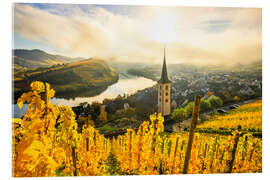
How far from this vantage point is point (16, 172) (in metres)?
1.48

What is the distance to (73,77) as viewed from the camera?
2953mm

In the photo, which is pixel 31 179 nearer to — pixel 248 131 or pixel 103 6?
pixel 103 6

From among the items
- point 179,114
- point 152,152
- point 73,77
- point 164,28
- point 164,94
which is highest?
point 164,28

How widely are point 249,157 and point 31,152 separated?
2.96 m

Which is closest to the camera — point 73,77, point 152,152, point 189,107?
point 152,152

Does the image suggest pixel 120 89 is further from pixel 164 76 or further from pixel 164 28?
pixel 164 28

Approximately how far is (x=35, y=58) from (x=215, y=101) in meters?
2.80

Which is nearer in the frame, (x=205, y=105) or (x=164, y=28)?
(x=164, y=28)

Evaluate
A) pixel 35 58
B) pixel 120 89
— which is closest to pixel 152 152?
pixel 120 89

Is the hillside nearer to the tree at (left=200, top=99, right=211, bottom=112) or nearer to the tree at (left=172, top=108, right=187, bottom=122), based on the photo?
the tree at (left=172, top=108, right=187, bottom=122)

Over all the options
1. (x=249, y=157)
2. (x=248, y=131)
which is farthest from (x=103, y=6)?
(x=249, y=157)

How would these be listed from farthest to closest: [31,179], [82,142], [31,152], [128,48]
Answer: [128,48] < [82,142] < [31,179] < [31,152]

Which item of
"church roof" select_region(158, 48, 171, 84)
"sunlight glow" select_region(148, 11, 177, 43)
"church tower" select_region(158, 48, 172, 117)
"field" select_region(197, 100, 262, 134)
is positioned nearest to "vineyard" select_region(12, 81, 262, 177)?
"field" select_region(197, 100, 262, 134)

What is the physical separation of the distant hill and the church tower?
1.42m
